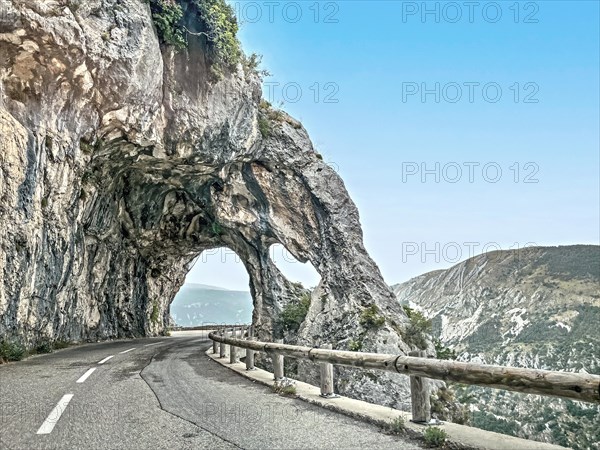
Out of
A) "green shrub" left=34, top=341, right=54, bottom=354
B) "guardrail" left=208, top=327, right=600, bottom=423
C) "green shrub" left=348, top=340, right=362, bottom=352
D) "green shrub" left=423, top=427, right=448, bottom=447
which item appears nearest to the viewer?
"guardrail" left=208, top=327, right=600, bottom=423

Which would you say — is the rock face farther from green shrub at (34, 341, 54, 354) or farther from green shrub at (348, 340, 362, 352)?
green shrub at (348, 340, 362, 352)

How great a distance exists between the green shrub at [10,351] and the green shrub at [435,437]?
13.2 meters

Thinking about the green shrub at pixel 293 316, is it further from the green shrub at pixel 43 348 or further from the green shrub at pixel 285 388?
the green shrub at pixel 285 388

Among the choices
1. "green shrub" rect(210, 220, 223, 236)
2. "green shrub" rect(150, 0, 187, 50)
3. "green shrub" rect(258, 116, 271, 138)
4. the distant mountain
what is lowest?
the distant mountain

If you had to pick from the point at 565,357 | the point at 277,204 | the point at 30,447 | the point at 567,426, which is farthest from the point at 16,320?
the point at 565,357

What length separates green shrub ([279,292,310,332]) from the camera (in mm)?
29531

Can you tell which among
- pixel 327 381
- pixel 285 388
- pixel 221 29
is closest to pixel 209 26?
pixel 221 29

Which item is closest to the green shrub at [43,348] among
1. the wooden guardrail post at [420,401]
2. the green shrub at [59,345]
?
the green shrub at [59,345]

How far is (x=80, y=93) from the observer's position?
15.9m

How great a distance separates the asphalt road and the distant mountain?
2545 centimetres

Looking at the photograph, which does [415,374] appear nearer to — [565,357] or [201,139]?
[201,139]

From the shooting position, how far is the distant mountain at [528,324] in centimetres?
4916

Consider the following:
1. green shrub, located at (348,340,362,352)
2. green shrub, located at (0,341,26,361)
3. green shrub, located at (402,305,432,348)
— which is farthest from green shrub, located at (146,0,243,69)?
green shrub, located at (402,305,432,348)

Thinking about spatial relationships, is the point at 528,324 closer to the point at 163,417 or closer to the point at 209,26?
the point at 209,26
